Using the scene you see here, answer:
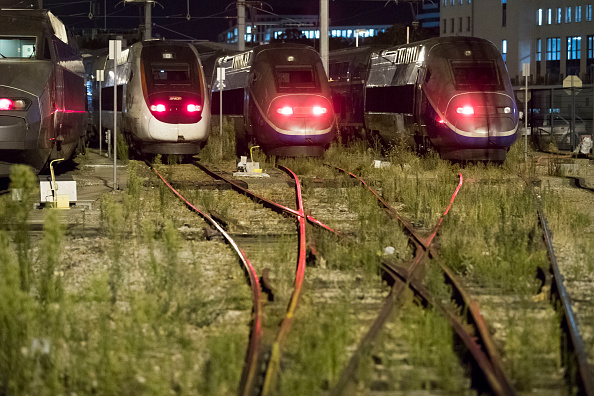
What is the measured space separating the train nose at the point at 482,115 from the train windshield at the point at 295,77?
11.6 feet

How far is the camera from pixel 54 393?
5727mm

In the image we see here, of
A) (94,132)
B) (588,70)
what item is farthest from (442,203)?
(588,70)

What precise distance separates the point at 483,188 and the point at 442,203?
1815 millimetres

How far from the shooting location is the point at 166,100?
901 inches

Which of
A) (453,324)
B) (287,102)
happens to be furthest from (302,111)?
(453,324)

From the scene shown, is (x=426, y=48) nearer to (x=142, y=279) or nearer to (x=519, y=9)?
(x=142, y=279)

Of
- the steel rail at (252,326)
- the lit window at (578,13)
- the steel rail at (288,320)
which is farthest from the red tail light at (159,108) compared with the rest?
the lit window at (578,13)

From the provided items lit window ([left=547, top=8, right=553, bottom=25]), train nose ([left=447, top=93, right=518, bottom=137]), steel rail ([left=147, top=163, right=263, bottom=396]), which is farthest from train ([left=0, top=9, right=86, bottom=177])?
lit window ([left=547, top=8, right=553, bottom=25])

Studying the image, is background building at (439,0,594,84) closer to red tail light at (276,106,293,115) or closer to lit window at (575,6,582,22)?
lit window at (575,6,582,22)

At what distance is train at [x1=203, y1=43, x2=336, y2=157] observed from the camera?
903 inches

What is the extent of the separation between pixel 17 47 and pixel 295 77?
8179mm

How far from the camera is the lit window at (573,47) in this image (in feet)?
265

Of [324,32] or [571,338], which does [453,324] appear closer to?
[571,338]

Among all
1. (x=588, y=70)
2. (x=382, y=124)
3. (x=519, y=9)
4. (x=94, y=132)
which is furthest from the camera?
(x=519, y=9)
